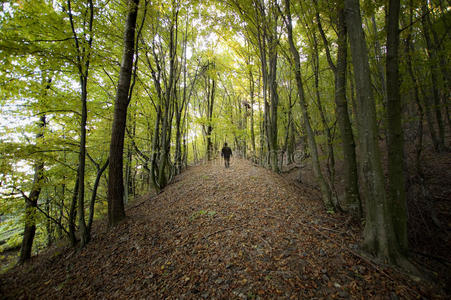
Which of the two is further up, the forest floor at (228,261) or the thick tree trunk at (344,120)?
the thick tree trunk at (344,120)

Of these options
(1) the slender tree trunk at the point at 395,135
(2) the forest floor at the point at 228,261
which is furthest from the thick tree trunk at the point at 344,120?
(1) the slender tree trunk at the point at 395,135

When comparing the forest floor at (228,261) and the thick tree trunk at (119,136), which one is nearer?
the forest floor at (228,261)

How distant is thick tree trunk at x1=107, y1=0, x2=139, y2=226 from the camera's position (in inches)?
201

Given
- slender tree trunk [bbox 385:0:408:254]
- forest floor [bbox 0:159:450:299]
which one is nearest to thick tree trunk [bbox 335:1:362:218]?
forest floor [bbox 0:159:450:299]

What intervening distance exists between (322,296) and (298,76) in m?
5.65

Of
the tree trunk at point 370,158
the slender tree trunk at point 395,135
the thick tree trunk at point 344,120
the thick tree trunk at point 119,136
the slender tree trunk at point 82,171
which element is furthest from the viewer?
the thick tree trunk at point 119,136

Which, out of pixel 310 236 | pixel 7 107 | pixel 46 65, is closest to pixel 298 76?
pixel 310 236

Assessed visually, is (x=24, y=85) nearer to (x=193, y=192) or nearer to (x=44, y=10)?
(x=44, y=10)

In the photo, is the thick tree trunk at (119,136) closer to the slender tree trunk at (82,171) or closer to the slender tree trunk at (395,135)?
the slender tree trunk at (82,171)

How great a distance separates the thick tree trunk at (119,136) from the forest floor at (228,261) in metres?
0.57

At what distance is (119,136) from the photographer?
515 centimetres

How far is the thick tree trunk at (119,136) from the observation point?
5.10 m

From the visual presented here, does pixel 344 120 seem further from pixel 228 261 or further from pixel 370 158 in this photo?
pixel 228 261

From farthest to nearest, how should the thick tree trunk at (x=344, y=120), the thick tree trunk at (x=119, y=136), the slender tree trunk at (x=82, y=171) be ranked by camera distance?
the thick tree trunk at (x=119, y=136) < the thick tree trunk at (x=344, y=120) < the slender tree trunk at (x=82, y=171)
